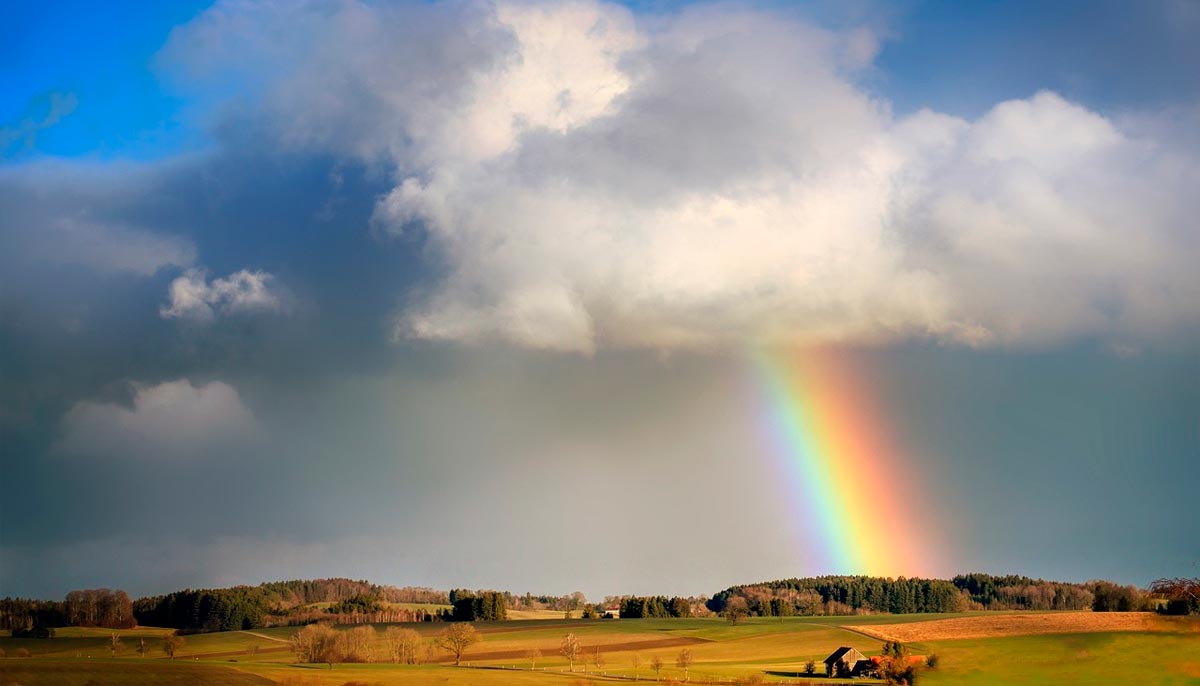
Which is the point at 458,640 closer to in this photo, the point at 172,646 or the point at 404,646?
the point at 404,646

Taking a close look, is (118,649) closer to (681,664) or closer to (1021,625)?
(681,664)

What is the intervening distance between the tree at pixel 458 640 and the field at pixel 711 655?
82.9 inches

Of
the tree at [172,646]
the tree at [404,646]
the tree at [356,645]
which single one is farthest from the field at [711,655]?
the tree at [356,645]

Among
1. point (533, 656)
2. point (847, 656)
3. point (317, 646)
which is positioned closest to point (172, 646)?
point (317, 646)

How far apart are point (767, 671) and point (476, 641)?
2275 inches

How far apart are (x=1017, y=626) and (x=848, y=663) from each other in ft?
96.2

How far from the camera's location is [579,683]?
355ft

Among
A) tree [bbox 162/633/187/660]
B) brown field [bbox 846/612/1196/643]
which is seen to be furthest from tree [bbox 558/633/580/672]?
tree [bbox 162/633/187/660]

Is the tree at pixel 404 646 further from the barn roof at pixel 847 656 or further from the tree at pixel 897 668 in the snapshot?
the tree at pixel 897 668

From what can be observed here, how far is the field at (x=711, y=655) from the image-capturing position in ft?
335

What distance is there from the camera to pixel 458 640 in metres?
156

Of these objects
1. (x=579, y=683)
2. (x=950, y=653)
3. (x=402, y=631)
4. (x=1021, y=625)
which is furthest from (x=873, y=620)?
(x=579, y=683)

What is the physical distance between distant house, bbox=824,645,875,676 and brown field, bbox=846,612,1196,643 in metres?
15.5

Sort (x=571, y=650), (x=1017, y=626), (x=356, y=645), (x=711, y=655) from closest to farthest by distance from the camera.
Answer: (x=1017, y=626) < (x=571, y=650) < (x=356, y=645) < (x=711, y=655)
